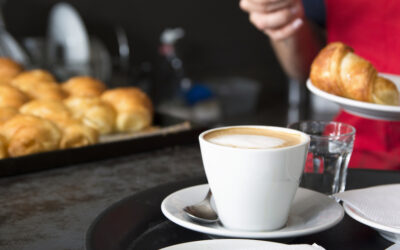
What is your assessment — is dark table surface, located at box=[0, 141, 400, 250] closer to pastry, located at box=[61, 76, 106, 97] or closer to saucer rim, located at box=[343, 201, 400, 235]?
saucer rim, located at box=[343, 201, 400, 235]

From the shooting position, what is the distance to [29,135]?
3.51ft

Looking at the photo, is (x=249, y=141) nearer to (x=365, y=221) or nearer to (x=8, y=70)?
(x=365, y=221)

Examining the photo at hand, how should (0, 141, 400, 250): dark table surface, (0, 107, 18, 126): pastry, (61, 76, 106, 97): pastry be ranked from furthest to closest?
(61, 76, 106, 97): pastry → (0, 107, 18, 126): pastry → (0, 141, 400, 250): dark table surface

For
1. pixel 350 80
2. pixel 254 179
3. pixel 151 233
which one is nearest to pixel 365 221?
pixel 254 179

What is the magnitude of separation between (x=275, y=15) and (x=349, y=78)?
12.2 inches

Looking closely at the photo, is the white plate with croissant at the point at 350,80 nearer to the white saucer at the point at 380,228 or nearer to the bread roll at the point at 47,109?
the white saucer at the point at 380,228

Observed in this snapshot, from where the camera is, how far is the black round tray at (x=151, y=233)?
59 cm

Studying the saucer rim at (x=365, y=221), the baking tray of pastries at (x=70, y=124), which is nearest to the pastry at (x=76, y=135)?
the baking tray of pastries at (x=70, y=124)

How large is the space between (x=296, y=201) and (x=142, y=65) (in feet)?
8.04

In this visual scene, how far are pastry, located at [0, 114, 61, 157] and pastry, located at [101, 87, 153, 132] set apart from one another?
22cm

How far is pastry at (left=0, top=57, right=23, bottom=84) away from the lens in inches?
63.6

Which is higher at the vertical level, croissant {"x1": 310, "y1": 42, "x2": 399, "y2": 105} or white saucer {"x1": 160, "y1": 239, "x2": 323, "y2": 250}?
croissant {"x1": 310, "y1": 42, "x2": 399, "y2": 105}

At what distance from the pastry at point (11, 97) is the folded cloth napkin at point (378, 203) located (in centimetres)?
89

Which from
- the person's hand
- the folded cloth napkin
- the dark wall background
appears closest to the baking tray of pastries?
the person's hand
